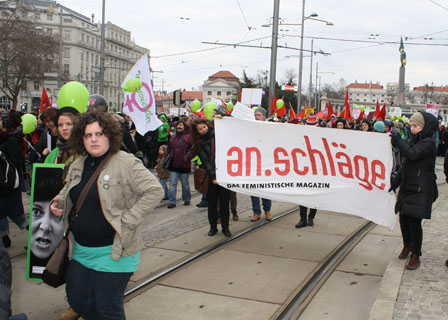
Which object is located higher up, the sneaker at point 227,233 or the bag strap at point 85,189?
the bag strap at point 85,189

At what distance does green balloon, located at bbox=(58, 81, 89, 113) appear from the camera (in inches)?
204

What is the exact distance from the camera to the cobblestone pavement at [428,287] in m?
4.30

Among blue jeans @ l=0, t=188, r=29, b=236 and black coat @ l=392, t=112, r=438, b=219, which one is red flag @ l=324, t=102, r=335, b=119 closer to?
black coat @ l=392, t=112, r=438, b=219

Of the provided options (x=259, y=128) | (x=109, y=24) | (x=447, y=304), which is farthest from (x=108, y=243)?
(x=109, y=24)

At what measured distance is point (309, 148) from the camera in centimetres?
643

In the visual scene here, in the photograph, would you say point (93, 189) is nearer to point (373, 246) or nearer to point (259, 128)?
point (259, 128)

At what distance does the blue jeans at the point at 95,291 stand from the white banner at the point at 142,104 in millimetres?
5585

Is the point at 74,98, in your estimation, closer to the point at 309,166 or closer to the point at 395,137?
the point at 309,166

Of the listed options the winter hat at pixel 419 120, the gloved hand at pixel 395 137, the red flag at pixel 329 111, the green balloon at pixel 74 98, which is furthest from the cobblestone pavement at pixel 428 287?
the red flag at pixel 329 111

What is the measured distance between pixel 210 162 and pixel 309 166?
1.52 meters

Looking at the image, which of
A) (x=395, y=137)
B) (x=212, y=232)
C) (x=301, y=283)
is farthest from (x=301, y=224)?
(x=395, y=137)

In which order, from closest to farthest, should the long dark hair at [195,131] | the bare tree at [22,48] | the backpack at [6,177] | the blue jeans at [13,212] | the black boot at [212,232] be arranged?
1. the backpack at [6,177]
2. the blue jeans at [13,212]
3. the long dark hair at [195,131]
4. the black boot at [212,232]
5. the bare tree at [22,48]

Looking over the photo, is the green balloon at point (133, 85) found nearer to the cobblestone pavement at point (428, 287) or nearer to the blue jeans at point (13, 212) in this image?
the blue jeans at point (13, 212)

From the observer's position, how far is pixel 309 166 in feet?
21.0
